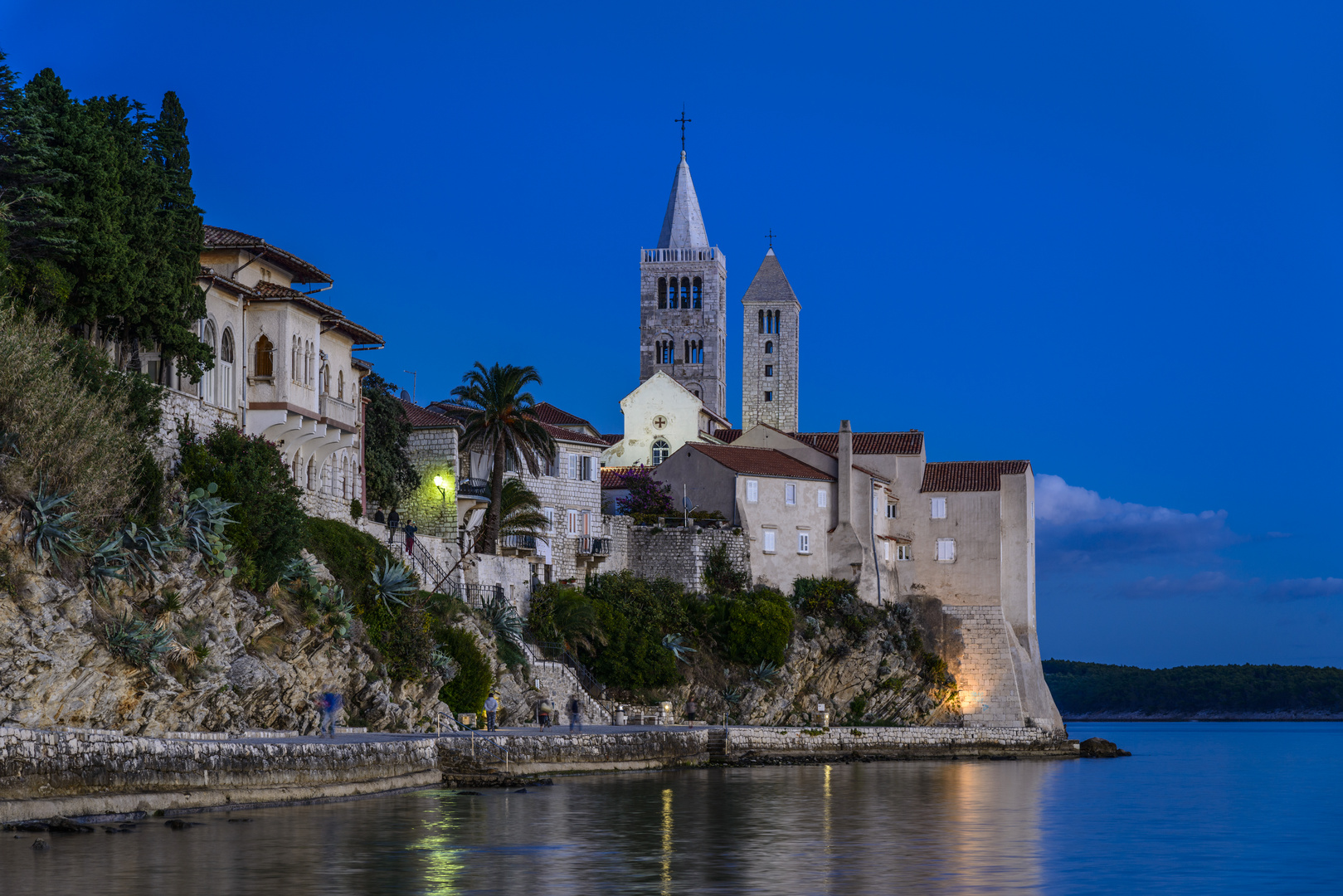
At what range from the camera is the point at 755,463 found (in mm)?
65500

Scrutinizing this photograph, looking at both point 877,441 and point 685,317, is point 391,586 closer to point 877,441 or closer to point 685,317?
point 877,441

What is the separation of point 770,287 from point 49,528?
82733mm

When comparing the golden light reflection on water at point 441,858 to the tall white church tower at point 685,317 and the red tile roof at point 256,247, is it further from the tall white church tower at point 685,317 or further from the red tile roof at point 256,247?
the tall white church tower at point 685,317

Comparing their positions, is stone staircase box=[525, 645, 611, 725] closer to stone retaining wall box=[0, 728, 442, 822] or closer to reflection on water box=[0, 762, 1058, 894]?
→ reflection on water box=[0, 762, 1058, 894]

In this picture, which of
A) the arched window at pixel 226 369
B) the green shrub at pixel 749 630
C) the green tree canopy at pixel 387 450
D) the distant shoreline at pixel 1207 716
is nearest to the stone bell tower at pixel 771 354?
the green shrub at pixel 749 630

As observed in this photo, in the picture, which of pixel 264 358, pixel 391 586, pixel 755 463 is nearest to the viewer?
pixel 264 358

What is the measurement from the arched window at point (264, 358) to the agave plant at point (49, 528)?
12.4 m

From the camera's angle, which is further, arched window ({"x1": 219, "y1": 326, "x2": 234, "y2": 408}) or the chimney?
the chimney

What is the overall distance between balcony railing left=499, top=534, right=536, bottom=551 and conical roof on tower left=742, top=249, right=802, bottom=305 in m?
53.3

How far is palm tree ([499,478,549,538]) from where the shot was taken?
5381 cm

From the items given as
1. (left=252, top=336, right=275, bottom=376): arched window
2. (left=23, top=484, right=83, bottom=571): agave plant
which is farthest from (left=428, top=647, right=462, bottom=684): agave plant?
(left=23, top=484, right=83, bottom=571): agave plant

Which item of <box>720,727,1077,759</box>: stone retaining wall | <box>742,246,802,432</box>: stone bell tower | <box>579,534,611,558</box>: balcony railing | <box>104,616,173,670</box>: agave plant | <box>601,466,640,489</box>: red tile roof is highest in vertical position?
<box>742,246,802,432</box>: stone bell tower

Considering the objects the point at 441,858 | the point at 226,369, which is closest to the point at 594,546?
the point at 226,369

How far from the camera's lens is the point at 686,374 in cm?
10362
